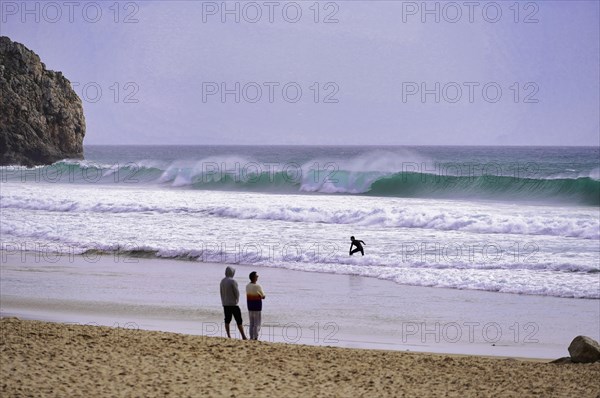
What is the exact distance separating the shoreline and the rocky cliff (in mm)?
66983

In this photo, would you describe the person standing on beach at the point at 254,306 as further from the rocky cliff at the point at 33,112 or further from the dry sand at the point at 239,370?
the rocky cliff at the point at 33,112

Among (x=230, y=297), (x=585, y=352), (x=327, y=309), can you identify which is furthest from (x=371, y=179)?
(x=585, y=352)

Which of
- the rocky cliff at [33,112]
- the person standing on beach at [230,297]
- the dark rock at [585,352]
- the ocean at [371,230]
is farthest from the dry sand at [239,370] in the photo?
the rocky cliff at [33,112]

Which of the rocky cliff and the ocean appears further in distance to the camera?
the rocky cliff

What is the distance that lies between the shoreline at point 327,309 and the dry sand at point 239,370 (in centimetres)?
118

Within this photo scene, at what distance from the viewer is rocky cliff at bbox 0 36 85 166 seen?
264ft

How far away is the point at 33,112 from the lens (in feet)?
271

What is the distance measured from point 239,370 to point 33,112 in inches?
3104

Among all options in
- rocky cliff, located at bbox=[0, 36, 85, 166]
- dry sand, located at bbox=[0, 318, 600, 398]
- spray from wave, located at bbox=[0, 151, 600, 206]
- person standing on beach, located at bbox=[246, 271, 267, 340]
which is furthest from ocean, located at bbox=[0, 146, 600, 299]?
rocky cliff, located at bbox=[0, 36, 85, 166]

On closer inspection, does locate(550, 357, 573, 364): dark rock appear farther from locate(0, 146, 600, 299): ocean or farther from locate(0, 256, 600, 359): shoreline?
locate(0, 146, 600, 299): ocean

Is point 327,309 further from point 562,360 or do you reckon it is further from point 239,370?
point 239,370

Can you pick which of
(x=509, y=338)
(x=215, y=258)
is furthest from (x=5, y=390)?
(x=215, y=258)

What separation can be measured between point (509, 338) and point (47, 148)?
3012 inches

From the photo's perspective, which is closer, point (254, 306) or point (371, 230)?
point (254, 306)
